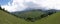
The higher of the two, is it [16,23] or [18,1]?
[18,1]

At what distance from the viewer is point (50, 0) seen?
2.99 feet

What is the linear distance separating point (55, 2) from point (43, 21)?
1.29 ft

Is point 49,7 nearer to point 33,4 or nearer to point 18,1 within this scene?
point 33,4

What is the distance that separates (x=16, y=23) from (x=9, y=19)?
58 millimetres

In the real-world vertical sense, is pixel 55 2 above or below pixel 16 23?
above

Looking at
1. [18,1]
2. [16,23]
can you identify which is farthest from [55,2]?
[16,23]

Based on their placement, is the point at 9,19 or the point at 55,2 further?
the point at 55,2

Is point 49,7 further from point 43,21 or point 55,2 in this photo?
point 43,21

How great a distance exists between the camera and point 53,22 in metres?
0.57

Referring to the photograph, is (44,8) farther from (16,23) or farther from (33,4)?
(16,23)

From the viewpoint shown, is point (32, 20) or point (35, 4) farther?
point (35, 4)

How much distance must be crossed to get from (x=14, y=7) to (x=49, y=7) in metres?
0.31

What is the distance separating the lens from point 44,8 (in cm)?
90

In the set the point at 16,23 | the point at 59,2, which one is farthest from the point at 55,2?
the point at 16,23
